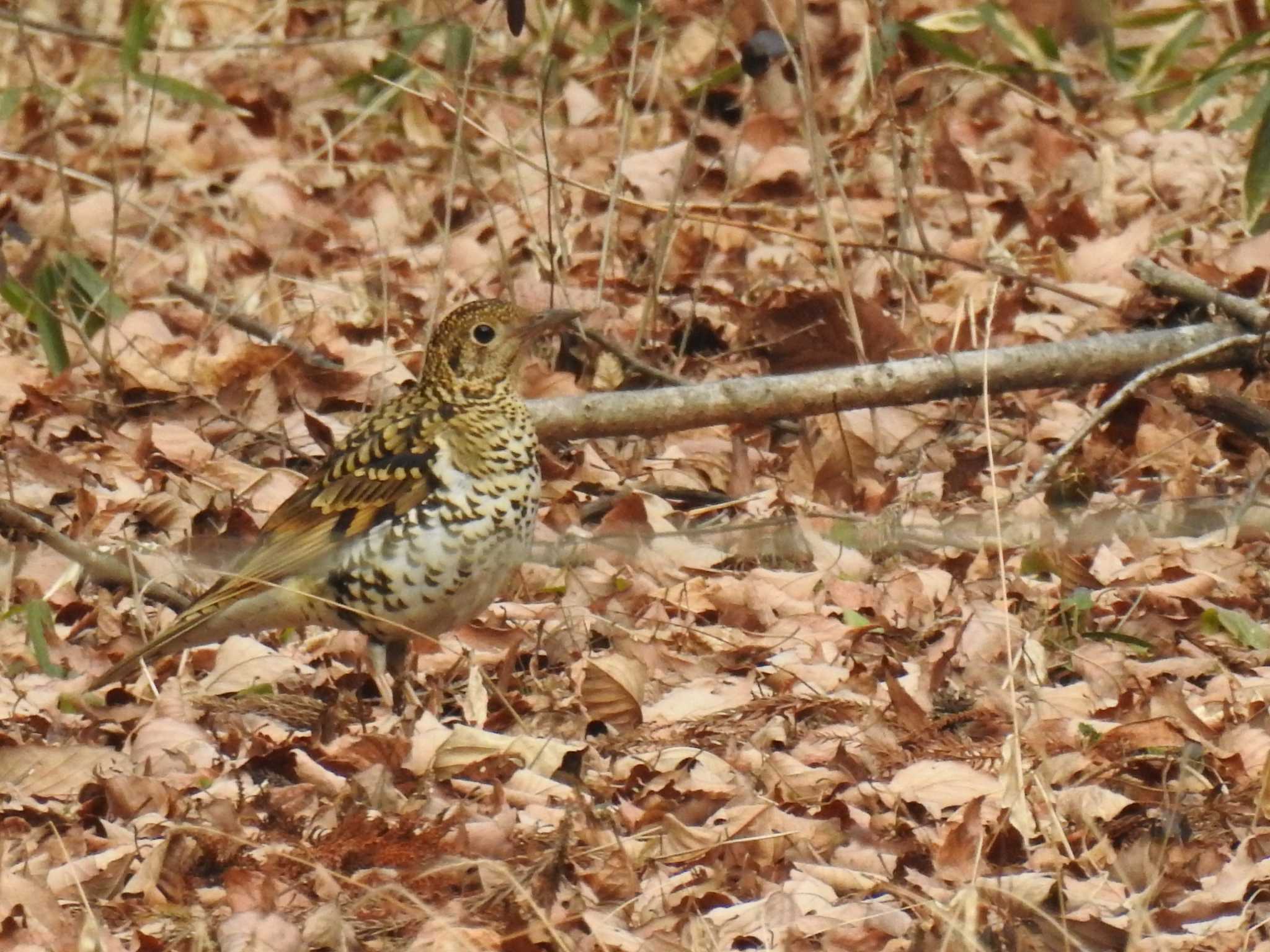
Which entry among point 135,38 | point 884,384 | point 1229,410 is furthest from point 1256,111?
point 135,38

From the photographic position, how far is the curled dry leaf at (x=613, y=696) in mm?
5695

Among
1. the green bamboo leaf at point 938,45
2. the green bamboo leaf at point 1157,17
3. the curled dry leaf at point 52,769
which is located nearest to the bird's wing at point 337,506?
the curled dry leaf at point 52,769

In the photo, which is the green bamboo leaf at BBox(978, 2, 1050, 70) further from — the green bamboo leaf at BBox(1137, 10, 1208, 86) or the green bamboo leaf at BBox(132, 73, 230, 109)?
the green bamboo leaf at BBox(132, 73, 230, 109)

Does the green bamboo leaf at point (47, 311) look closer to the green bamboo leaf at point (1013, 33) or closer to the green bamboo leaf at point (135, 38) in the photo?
the green bamboo leaf at point (135, 38)

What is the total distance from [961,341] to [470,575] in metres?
3.13

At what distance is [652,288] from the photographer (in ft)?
26.3

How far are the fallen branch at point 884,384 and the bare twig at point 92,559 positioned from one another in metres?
1.37

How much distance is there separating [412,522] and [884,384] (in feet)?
5.61

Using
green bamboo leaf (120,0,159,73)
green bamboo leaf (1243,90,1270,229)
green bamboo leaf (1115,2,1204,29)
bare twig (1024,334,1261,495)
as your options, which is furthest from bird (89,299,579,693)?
green bamboo leaf (1115,2,1204,29)

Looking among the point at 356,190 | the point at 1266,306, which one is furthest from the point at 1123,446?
the point at 356,190

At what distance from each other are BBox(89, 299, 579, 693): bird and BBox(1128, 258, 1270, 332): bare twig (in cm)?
227

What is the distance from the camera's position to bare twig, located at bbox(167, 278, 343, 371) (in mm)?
8250

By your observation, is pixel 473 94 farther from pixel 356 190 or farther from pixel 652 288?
pixel 652 288

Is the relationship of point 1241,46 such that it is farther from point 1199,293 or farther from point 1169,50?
point 1199,293
